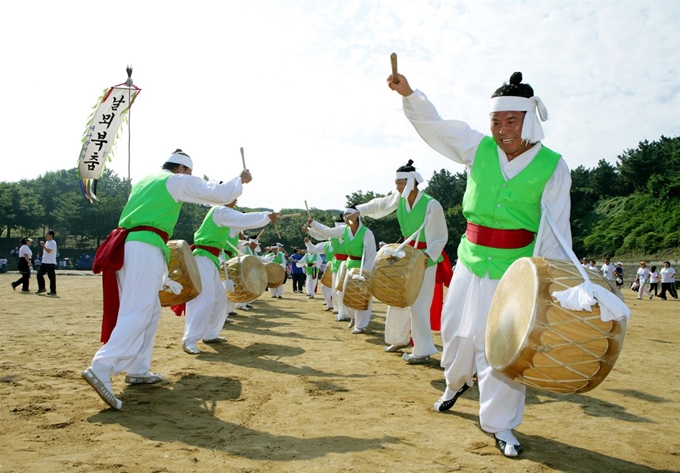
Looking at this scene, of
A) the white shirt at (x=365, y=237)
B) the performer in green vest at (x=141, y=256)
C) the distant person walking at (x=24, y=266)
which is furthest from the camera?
the distant person walking at (x=24, y=266)

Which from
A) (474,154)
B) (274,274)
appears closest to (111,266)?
(474,154)

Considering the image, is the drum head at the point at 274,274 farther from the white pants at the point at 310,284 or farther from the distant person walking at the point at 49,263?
the distant person walking at the point at 49,263

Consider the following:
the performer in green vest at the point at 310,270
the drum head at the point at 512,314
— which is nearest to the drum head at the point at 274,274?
the performer in green vest at the point at 310,270

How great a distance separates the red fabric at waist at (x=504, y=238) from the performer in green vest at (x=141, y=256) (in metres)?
2.15

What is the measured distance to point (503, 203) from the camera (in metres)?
3.58

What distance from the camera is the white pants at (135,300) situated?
419cm

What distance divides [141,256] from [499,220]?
113 inches

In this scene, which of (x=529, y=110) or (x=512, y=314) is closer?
(x=512, y=314)

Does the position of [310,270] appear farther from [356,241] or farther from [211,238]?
[211,238]

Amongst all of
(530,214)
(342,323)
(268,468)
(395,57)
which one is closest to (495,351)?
(530,214)

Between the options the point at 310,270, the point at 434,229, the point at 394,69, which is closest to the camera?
the point at 394,69

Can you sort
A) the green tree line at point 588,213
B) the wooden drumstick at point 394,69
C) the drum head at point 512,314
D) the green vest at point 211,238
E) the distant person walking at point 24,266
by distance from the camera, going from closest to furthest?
1. the drum head at point 512,314
2. the wooden drumstick at point 394,69
3. the green vest at point 211,238
4. the distant person walking at point 24,266
5. the green tree line at point 588,213

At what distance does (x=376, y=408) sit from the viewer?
424 centimetres

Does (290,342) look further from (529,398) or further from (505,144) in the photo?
(505,144)
